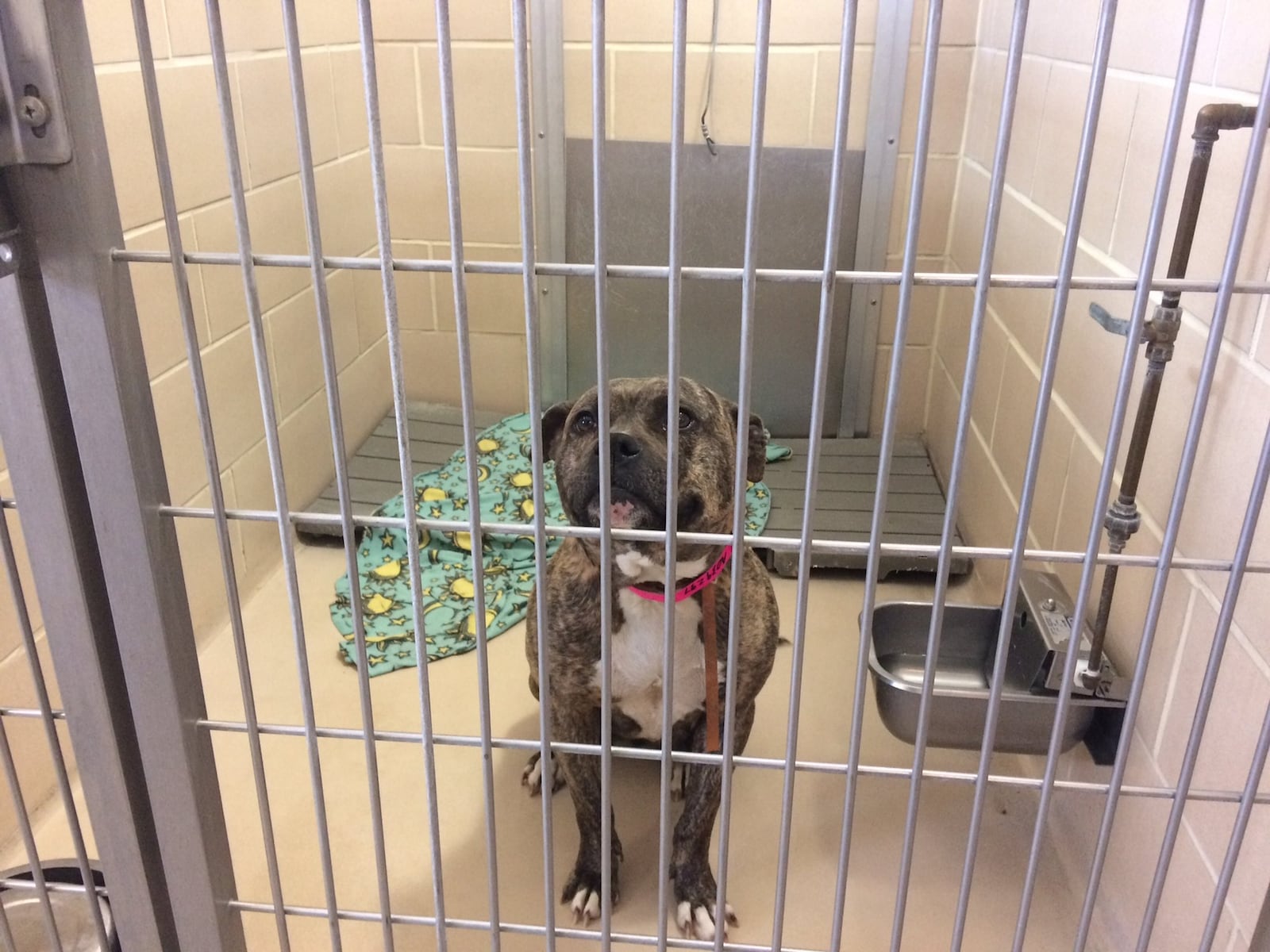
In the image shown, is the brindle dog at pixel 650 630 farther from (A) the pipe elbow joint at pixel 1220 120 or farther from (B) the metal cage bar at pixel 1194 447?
(A) the pipe elbow joint at pixel 1220 120

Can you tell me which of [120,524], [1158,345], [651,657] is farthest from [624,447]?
[1158,345]

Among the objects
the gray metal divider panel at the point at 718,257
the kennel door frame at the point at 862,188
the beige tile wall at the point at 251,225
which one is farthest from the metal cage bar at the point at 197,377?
the gray metal divider panel at the point at 718,257

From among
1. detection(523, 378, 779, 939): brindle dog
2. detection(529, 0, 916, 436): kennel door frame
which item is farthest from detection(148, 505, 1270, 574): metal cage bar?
detection(529, 0, 916, 436): kennel door frame

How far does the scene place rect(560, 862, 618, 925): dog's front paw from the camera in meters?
1.42

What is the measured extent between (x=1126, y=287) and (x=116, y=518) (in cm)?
87

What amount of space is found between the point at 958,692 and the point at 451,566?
1293mm

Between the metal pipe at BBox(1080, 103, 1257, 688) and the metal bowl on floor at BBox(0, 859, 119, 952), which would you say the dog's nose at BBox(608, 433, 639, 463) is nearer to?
the metal pipe at BBox(1080, 103, 1257, 688)

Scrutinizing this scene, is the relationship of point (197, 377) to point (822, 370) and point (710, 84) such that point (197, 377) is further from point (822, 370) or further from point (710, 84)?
point (710, 84)

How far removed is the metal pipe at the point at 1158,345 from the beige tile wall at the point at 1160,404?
4 cm

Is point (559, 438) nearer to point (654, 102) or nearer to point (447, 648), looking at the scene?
point (447, 648)

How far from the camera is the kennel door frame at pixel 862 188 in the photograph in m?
2.60

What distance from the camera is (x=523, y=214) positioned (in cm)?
77

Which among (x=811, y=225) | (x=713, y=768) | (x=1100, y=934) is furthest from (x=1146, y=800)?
(x=811, y=225)

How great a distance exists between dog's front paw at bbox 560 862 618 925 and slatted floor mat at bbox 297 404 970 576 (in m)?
1.00
